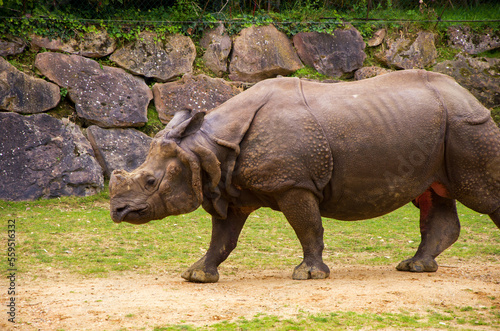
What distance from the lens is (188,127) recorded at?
555cm

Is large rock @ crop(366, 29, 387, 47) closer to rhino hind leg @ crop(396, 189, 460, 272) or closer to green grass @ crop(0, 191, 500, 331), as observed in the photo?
green grass @ crop(0, 191, 500, 331)

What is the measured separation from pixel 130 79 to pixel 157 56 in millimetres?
690

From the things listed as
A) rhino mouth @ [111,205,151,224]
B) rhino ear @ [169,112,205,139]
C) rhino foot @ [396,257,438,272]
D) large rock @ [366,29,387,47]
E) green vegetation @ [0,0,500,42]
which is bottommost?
rhino foot @ [396,257,438,272]

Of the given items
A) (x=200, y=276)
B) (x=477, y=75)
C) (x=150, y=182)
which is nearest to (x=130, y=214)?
(x=150, y=182)

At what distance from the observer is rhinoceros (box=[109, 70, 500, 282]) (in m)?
5.43

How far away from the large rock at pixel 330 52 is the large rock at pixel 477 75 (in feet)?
5.35

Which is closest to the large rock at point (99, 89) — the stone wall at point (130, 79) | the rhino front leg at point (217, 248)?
the stone wall at point (130, 79)

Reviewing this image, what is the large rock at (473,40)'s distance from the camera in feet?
40.2

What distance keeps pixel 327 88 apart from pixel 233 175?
128cm

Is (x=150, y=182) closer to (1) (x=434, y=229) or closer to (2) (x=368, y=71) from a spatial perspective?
(1) (x=434, y=229)

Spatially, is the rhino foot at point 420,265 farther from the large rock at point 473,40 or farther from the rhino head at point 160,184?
the large rock at point 473,40

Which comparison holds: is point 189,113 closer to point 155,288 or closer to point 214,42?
point 155,288

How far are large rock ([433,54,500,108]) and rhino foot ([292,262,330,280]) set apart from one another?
7278 millimetres

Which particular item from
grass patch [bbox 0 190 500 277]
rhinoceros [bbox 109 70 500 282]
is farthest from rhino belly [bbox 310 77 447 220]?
grass patch [bbox 0 190 500 277]
